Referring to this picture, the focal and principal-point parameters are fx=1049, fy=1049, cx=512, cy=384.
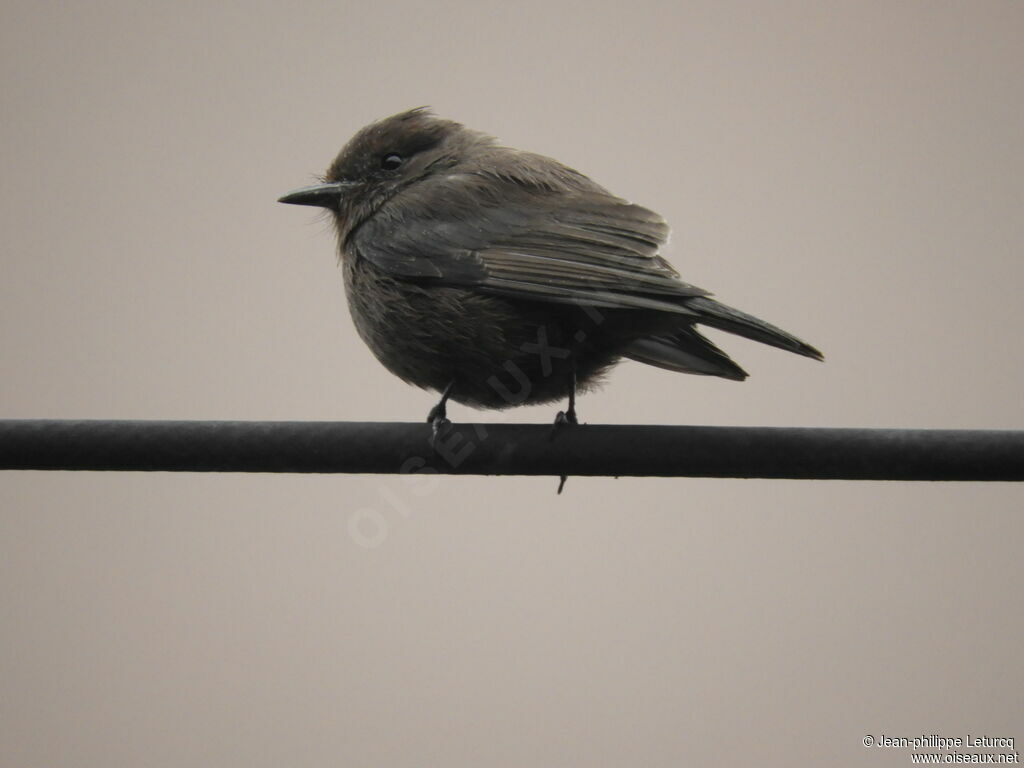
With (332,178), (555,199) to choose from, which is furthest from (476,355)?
(332,178)

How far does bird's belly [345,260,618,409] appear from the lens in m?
3.39

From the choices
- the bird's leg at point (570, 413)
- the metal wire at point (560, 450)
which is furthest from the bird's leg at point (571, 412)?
the metal wire at point (560, 450)

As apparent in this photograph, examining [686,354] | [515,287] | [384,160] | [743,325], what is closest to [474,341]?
[515,287]

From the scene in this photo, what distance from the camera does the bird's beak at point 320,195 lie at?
169 inches

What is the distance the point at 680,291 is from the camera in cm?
293

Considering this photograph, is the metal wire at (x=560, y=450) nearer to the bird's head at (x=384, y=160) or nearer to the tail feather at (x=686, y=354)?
A: the tail feather at (x=686, y=354)

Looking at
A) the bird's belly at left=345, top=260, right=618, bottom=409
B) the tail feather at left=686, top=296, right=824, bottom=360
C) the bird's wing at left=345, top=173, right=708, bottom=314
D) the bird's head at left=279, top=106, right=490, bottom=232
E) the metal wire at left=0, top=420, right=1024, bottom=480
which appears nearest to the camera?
the metal wire at left=0, top=420, right=1024, bottom=480

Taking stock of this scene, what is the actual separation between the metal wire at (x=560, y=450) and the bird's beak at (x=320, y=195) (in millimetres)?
2068

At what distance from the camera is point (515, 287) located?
326cm

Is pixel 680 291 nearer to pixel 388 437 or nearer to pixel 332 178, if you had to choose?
pixel 388 437

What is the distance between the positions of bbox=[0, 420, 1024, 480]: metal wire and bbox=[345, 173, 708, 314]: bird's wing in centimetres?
61

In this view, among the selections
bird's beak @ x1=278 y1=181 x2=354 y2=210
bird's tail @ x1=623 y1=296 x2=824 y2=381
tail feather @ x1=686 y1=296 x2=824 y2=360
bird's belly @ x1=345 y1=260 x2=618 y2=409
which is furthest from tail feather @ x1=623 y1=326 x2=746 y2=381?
bird's beak @ x1=278 y1=181 x2=354 y2=210

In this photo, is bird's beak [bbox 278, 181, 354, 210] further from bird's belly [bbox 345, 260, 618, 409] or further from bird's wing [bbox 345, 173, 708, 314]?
bird's belly [bbox 345, 260, 618, 409]

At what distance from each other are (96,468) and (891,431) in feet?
5.92
